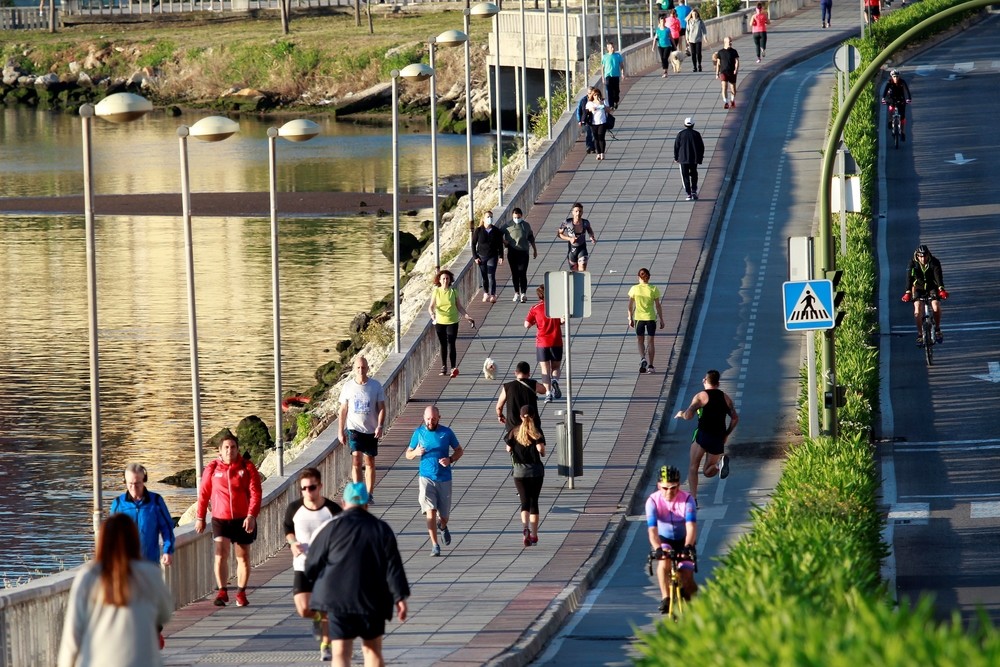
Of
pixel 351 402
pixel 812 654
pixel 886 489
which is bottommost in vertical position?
pixel 886 489

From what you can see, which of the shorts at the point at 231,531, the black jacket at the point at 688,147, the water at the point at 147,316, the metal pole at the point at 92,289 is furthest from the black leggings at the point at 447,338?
the black jacket at the point at 688,147

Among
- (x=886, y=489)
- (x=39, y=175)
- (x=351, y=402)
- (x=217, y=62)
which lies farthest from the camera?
(x=217, y=62)

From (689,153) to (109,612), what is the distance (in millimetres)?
26081

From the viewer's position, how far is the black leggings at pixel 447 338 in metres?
24.3

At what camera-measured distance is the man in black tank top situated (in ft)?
62.5

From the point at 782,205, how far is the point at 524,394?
17.2 meters

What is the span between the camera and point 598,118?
1492 inches

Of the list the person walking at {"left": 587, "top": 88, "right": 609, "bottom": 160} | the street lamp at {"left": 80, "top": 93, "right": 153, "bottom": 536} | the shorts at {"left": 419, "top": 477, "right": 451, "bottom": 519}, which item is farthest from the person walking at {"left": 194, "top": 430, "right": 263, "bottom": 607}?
the person walking at {"left": 587, "top": 88, "right": 609, "bottom": 160}

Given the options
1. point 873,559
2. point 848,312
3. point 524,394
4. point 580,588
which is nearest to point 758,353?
point 848,312

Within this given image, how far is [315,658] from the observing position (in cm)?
1339

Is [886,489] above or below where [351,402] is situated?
below

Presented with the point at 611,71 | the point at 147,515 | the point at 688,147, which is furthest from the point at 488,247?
the point at 147,515

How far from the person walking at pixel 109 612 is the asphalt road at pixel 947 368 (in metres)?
3.97

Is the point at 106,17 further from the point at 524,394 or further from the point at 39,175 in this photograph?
the point at 524,394
